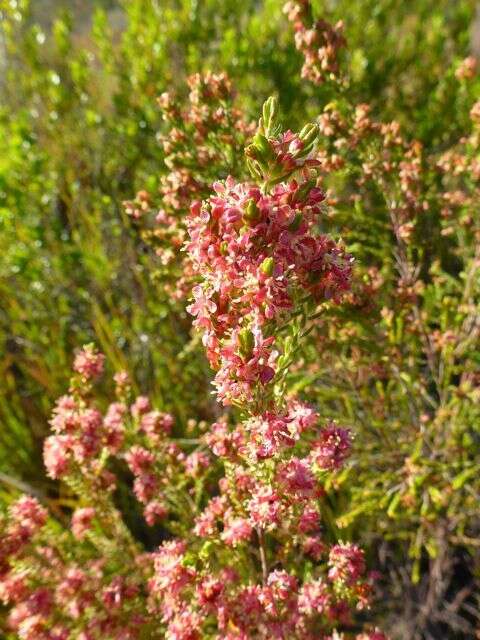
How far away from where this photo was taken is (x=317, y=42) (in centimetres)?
233

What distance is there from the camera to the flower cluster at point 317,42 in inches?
90.4

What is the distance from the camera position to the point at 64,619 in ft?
6.48

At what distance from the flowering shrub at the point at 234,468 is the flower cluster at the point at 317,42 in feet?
3.58

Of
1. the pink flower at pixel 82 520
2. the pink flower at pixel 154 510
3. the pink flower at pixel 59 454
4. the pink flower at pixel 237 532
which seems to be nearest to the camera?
the pink flower at pixel 237 532

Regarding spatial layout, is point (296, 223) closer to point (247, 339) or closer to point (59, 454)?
point (247, 339)

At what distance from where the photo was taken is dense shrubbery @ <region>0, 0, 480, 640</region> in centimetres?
134

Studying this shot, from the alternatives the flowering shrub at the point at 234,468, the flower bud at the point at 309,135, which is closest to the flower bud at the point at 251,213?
the flowering shrub at the point at 234,468

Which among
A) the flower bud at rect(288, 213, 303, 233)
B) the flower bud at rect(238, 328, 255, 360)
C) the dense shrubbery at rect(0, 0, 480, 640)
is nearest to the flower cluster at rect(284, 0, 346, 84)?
the dense shrubbery at rect(0, 0, 480, 640)

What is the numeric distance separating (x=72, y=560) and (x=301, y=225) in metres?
1.61

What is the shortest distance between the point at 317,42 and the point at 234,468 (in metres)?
1.66

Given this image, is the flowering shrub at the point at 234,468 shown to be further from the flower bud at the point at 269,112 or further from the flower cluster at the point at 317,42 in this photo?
the flower cluster at the point at 317,42

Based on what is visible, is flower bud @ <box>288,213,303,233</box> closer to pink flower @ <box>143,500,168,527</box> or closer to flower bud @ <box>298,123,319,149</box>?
flower bud @ <box>298,123,319,149</box>

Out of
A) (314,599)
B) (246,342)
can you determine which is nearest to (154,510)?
(314,599)

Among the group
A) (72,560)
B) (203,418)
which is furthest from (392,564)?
(72,560)
